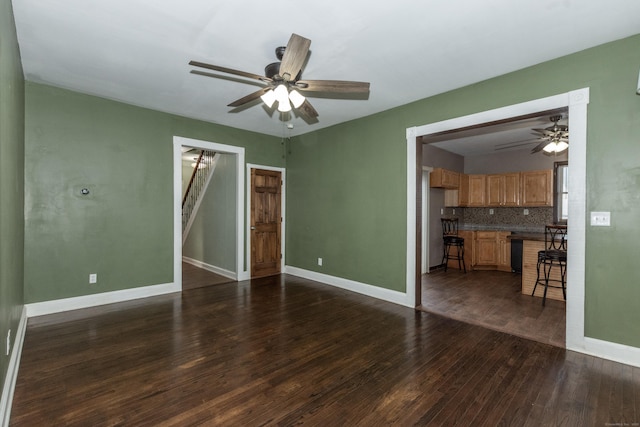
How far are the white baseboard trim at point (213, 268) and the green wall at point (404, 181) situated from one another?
3.96 ft

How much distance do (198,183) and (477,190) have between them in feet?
22.5

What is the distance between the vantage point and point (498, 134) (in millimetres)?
5738

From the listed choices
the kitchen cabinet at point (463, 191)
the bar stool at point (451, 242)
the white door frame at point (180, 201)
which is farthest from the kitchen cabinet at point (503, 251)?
the white door frame at point (180, 201)

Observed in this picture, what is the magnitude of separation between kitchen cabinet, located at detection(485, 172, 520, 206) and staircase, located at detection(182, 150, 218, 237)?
20.8 ft

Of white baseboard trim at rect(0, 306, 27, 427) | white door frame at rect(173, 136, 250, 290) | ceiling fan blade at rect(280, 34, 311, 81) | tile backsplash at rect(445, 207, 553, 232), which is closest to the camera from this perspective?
white baseboard trim at rect(0, 306, 27, 427)

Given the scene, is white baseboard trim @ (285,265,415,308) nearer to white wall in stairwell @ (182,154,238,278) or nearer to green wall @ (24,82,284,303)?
white wall in stairwell @ (182,154,238,278)

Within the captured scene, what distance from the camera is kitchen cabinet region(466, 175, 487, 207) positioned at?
713 cm

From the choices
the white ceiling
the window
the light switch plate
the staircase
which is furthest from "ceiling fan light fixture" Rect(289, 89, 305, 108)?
the window

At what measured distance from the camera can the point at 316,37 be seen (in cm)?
266

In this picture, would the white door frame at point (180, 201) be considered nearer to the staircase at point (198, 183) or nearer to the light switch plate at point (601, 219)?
the staircase at point (198, 183)

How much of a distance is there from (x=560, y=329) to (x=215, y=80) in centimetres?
491

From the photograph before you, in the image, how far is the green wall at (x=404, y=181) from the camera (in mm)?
2641

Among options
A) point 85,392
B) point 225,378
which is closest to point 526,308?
point 225,378

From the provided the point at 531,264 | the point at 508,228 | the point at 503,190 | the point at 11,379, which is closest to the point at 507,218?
the point at 508,228
